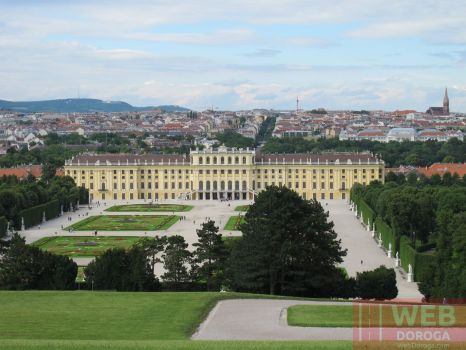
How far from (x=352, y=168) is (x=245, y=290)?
5652 cm

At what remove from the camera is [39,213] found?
62.8 metres

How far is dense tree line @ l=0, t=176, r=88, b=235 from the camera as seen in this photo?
57.9 meters

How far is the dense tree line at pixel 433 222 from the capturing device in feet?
97.8

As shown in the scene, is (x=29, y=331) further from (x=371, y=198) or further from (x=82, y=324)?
(x=371, y=198)

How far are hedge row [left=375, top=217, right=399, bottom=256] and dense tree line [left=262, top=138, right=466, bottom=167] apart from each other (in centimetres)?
5490

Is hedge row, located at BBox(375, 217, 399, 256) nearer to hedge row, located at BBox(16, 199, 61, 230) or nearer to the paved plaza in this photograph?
the paved plaza

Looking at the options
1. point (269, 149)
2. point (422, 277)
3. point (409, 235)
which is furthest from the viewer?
point (269, 149)

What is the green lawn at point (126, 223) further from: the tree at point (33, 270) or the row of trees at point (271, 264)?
the tree at point (33, 270)

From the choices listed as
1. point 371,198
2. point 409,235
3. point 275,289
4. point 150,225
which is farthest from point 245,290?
point 371,198

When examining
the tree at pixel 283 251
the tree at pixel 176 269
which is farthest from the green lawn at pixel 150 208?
the tree at pixel 283 251

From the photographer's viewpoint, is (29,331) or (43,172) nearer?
(29,331)

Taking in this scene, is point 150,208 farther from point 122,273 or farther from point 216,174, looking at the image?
point 122,273

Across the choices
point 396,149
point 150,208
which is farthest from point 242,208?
point 396,149

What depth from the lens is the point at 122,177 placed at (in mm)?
86438
